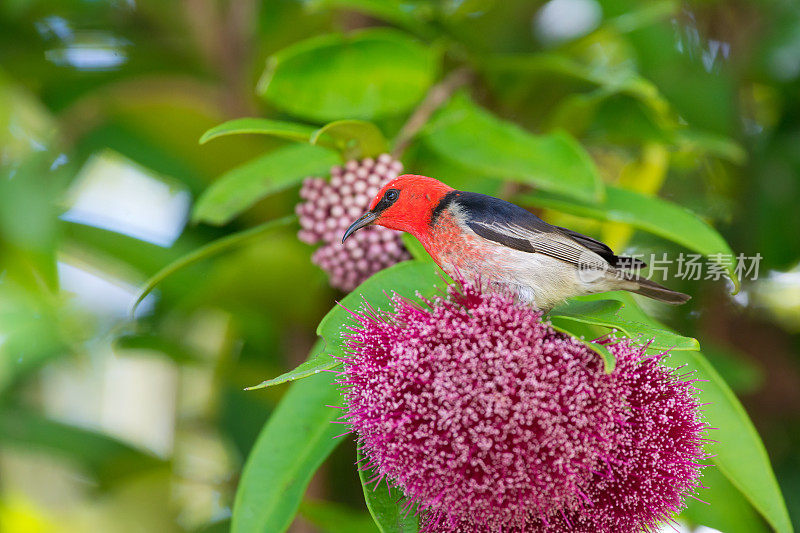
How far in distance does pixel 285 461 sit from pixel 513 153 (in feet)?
1.23

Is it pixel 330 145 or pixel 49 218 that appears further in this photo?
pixel 49 218

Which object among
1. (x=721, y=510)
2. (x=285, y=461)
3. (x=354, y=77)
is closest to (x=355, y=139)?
(x=354, y=77)

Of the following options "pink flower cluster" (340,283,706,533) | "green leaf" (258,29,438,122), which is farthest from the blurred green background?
"pink flower cluster" (340,283,706,533)

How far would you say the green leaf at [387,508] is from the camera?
0.56m

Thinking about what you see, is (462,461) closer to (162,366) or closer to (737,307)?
(737,307)

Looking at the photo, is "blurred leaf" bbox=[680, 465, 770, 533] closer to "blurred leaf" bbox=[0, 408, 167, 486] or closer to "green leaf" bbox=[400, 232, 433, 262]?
"green leaf" bbox=[400, 232, 433, 262]

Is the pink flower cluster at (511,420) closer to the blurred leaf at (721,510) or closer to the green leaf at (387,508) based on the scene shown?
the green leaf at (387,508)

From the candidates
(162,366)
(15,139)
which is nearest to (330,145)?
(15,139)

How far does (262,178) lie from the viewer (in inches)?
28.6

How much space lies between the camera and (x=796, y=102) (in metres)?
1.26

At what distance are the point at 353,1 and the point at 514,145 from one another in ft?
0.83

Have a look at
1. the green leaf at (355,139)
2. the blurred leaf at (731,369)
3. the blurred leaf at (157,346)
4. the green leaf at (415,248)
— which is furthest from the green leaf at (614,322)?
the blurred leaf at (157,346)

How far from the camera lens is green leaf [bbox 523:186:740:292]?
0.71m

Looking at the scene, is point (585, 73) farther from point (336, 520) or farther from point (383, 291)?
point (336, 520)
